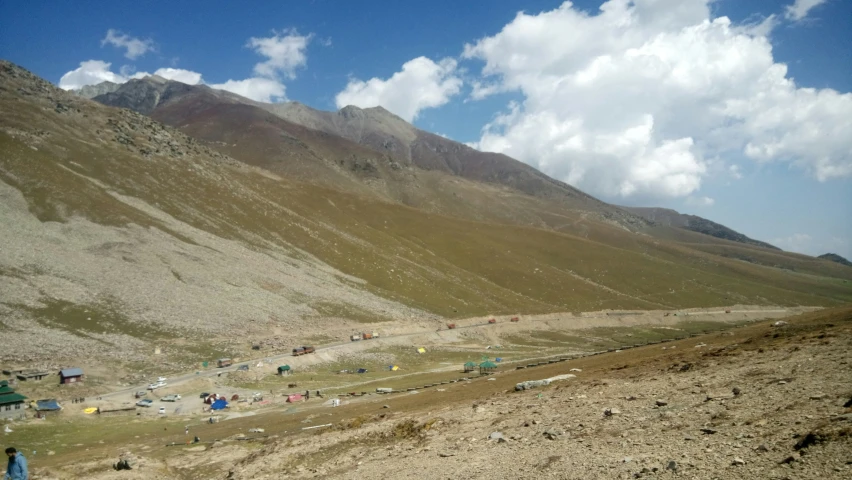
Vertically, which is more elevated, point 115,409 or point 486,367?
point 486,367

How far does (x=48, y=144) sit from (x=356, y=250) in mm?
100975

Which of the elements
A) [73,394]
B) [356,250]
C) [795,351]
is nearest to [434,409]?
[795,351]

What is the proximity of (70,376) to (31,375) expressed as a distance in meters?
3.72

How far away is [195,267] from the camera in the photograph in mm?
103875

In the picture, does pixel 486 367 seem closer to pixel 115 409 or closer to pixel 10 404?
pixel 115 409

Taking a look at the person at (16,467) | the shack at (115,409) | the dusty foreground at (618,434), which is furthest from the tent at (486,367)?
the person at (16,467)

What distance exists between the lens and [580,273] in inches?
7416

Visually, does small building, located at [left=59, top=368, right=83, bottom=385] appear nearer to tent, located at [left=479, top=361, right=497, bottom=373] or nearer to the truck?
the truck

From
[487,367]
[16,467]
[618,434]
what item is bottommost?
[487,367]

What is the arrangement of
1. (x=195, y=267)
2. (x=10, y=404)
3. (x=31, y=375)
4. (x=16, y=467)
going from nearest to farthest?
(x=16, y=467), (x=10, y=404), (x=31, y=375), (x=195, y=267)

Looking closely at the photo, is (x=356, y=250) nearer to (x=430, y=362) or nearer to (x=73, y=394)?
(x=430, y=362)

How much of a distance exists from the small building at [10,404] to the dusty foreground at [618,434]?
21264 millimetres

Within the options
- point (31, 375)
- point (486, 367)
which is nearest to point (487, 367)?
point (486, 367)

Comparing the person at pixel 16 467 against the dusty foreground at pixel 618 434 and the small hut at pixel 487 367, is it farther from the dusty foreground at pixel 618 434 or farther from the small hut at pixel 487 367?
the small hut at pixel 487 367
